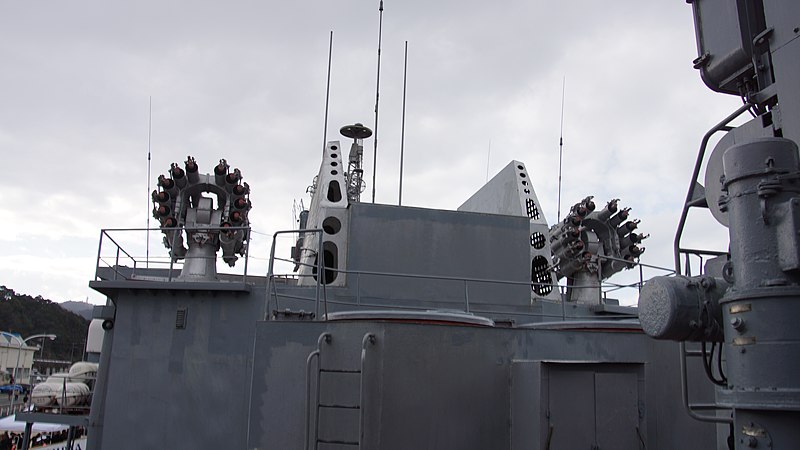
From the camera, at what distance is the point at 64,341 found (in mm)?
97750

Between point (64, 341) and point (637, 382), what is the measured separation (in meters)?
105

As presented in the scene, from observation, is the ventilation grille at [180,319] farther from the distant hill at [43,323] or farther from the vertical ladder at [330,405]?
the distant hill at [43,323]

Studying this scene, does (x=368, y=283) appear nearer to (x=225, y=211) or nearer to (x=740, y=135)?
(x=225, y=211)

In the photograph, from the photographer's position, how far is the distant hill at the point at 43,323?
9325cm

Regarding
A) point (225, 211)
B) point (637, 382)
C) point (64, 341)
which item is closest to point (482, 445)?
point (637, 382)

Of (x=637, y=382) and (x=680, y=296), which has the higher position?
(x=680, y=296)

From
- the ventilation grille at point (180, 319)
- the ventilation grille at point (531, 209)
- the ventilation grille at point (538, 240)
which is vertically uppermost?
the ventilation grille at point (531, 209)

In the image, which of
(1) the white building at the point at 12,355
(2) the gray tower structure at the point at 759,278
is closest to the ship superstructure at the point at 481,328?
(2) the gray tower structure at the point at 759,278

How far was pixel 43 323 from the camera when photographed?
319 ft

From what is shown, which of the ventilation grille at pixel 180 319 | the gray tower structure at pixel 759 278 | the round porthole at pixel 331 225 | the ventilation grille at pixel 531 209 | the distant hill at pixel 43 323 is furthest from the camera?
the distant hill at pixel 43 323

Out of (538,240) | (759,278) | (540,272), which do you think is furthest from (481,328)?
(538,240)

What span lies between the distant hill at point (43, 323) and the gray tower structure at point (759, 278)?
100m

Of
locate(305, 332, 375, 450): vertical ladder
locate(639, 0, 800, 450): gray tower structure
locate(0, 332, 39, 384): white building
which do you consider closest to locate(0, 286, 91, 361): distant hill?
locate(0, 332, 39, 384): white building

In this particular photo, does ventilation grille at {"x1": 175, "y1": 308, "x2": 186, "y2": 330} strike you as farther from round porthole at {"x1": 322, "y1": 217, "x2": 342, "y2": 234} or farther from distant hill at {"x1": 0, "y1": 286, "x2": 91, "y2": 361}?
distant hill at {"x1": 0, "y1": 286, "x2": 91, "y2": 361}
